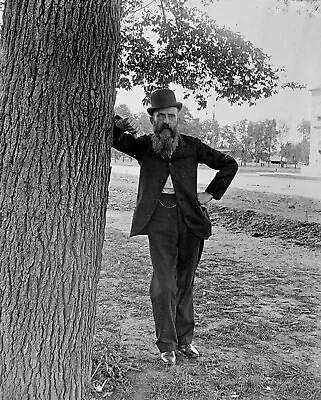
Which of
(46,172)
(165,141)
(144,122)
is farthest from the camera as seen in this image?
(144,122)

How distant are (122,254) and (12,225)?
2.80 metres

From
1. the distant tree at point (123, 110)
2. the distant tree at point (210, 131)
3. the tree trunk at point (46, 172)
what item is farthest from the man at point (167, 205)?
the distant tree at point (210, 131)

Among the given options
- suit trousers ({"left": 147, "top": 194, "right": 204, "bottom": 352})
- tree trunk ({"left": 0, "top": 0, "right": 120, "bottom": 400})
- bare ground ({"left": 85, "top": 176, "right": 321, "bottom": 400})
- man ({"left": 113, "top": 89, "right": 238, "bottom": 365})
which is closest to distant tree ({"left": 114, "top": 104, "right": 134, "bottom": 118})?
bare ground ({"left": 85, "top": 176, "right": 321, "bottom": 400})

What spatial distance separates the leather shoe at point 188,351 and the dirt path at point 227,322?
3 cm

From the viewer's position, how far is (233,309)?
9.22ft

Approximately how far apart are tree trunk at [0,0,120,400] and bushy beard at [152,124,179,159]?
0.50m

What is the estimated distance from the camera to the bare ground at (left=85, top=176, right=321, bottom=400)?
183 centimetres

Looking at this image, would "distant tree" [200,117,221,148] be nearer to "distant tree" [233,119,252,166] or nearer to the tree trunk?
"distant tree" [233,119,252,166]

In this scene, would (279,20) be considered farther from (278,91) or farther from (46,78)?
(46,78)

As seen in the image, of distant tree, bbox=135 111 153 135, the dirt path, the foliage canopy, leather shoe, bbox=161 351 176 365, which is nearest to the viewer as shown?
the dirt path

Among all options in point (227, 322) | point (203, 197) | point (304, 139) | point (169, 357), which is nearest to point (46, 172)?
point (203, 197)

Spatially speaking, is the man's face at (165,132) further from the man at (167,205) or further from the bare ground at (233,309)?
the bare ground at (233,309)

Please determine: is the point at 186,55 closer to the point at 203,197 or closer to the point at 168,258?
the point at 203,197

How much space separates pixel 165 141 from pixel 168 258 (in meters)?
0.41
